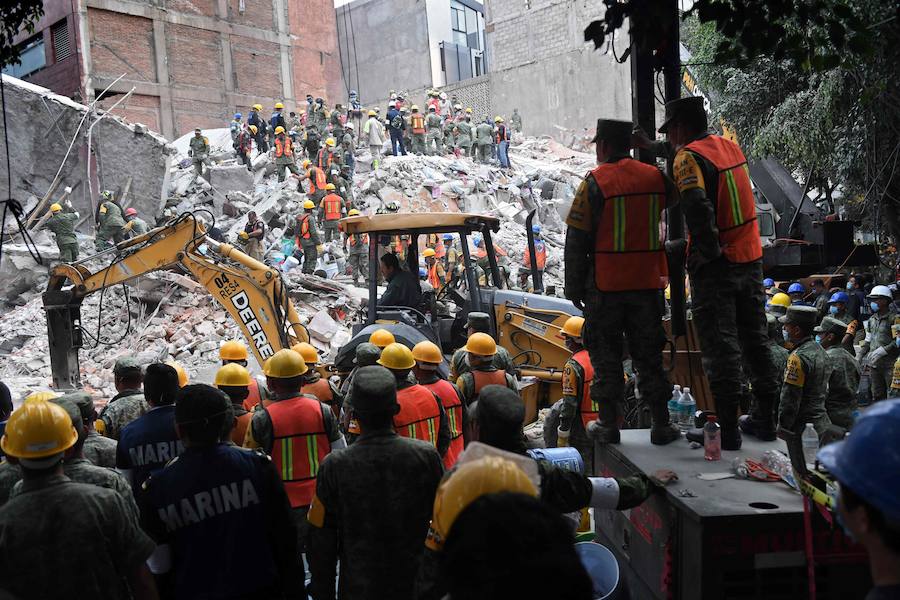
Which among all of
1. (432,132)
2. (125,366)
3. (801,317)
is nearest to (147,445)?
(125,366)

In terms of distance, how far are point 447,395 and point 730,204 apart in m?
2.19

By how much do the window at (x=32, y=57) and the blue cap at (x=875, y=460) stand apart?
3220cm

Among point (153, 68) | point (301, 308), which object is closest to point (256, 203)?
point (301, 308)

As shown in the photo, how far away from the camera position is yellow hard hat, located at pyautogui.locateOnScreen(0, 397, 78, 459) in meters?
2.46

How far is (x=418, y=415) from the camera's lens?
443 cm

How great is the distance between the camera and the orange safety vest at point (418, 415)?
14.4 feet

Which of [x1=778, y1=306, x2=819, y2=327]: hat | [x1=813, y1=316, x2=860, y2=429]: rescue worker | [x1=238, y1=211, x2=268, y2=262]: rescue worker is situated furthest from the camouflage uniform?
[x1=238, y1=211, x2=268, y2=262]: rescue worker

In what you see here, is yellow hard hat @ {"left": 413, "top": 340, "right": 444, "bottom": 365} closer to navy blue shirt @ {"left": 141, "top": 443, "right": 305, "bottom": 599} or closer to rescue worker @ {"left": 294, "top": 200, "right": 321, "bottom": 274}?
navy blue shirt @ {"left": 141, "top": 443, "right": 305, "bottom": 599}

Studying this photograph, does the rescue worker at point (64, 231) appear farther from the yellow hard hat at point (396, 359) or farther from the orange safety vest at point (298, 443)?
the orange safety vest at point (298, 443)

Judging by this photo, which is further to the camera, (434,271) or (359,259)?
(359,259)

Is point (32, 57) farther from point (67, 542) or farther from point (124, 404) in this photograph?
point (67, 542)

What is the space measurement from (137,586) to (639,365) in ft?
8.80

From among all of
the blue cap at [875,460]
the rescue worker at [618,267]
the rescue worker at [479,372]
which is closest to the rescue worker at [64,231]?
the rescue worker at [479,372]

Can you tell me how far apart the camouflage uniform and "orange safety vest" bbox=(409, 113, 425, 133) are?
2481 centimetres
